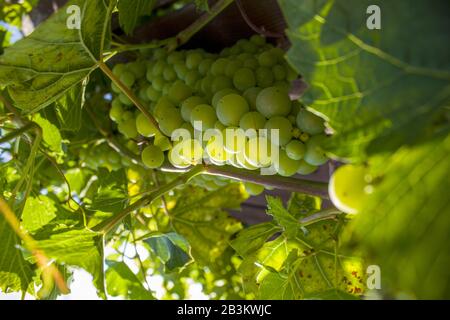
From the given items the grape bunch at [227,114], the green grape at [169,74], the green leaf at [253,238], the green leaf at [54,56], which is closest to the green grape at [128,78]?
the grape bunch at [227,114]

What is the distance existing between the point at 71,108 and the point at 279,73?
1.35 feet

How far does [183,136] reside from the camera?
0.74 meters

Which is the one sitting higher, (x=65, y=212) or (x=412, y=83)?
(x=412, y=83)

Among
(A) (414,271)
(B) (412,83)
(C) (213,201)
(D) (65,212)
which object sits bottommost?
(C) (213,201)

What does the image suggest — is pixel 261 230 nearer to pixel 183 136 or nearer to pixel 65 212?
pixel 183 136

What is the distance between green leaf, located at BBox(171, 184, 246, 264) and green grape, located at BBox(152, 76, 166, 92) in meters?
0.41

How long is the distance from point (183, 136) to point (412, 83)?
45 cm

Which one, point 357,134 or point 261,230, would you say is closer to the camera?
point 357,134

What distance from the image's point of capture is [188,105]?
28.6 inches

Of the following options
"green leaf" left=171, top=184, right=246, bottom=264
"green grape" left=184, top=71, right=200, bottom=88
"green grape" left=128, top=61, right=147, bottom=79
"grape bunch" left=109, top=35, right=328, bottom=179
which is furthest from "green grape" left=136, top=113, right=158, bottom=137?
"green leaf" left=171, top=184, right=246, bottom=264

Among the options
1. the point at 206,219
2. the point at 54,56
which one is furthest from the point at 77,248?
the point at 206,219

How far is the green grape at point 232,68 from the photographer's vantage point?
0.77 m
